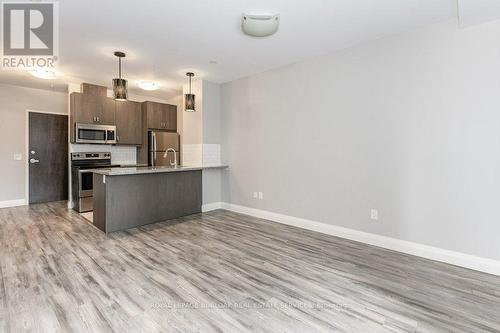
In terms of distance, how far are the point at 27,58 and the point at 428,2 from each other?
5233 mm

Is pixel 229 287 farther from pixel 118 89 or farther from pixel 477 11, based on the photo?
pixel 477 11

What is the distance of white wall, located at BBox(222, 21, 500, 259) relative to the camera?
2561 millimetres

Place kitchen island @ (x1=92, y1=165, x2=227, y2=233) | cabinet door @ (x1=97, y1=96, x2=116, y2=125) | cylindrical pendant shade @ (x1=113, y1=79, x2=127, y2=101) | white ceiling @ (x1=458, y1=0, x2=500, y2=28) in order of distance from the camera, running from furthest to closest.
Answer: cabinet door @ (x1=97, y1=96, x2=116, y2=125) → kitchen island @ (x1=92, y1=165, x2=227, y2=233) → cylindrical pendant shade @ (x1=113, y1=79, x2=127, y2=101) → white ceiling @ (x1=458, y1=0, x2=500, y2=28)

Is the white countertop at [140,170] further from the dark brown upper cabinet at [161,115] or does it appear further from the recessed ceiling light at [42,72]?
the dark brown upper cabinet at [161,115]

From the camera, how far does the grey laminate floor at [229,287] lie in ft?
5.85

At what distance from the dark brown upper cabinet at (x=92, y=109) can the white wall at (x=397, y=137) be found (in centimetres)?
347

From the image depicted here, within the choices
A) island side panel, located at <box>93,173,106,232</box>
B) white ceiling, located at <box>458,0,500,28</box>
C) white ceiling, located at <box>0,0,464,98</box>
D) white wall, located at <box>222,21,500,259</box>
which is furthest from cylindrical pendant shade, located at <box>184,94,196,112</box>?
white ceiling, located at <box>458,0,500,28</box>

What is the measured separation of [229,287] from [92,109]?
4948mm

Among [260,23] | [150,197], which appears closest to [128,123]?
[150,197]

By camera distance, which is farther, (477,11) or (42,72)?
(42,72)

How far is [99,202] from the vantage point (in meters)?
3.92

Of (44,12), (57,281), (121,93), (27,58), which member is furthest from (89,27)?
(57,281)

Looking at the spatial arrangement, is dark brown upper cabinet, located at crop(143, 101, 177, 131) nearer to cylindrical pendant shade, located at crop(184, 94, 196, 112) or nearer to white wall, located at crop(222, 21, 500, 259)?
cylindrical pendant shade, located at crop(184, 94, 196, 112)

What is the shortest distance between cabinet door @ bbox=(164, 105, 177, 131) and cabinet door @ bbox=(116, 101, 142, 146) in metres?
0.62
